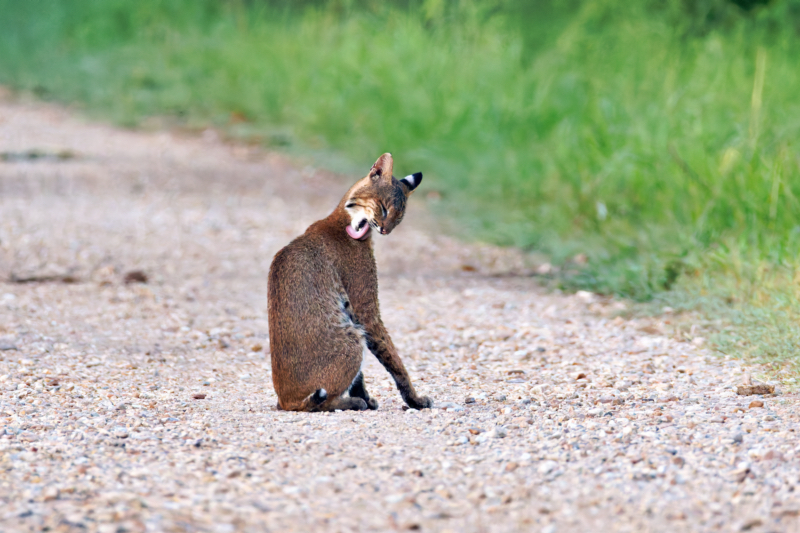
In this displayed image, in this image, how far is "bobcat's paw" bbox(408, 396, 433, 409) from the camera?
12.5 ft

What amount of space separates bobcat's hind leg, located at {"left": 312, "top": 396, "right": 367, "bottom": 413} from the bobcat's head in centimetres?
64

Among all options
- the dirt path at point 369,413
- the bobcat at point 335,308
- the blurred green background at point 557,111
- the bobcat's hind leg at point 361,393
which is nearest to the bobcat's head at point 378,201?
the bobcat at point 335,308

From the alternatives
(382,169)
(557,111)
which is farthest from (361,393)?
(557,111)

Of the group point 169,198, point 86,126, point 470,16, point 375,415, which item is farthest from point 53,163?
point 375,415

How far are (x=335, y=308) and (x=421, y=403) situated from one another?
499 mm

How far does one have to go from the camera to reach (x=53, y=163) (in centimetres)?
984

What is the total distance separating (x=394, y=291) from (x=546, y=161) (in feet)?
7.48

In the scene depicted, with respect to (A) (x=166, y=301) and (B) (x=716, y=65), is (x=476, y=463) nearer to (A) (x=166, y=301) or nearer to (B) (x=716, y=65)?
(A) (x=166, y=301)

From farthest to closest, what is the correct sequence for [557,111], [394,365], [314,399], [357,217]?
[557,111], [357,217], [394,365], [314,399]

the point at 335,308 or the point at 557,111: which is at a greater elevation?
the point at 557,111

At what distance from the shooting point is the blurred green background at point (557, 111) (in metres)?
5.80

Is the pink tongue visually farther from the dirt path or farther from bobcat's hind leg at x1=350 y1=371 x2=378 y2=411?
the dirt path

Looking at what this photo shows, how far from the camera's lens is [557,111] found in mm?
8516

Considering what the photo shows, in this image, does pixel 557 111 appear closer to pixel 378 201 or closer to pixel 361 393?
pixel 378 201
